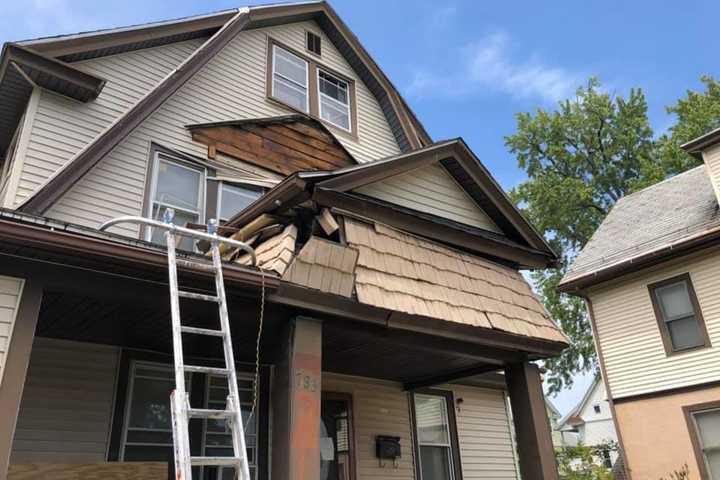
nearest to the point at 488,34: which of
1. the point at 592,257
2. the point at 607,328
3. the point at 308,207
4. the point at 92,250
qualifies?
the point at 592,257

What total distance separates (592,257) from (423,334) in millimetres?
9410

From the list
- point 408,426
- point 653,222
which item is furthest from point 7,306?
point 653,222

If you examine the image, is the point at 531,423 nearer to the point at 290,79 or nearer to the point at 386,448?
the point at 386,448

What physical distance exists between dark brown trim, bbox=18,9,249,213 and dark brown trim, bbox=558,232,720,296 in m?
9.29

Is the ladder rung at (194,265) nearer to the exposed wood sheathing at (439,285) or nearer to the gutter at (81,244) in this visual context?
the gutter at (81,244)

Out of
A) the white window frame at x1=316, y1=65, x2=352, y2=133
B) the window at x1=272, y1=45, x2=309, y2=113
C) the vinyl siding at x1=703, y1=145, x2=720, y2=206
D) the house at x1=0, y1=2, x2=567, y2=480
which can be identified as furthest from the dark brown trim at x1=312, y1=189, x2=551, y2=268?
the vinyl siding at x1=703, y1=145, x2=720, y2=206

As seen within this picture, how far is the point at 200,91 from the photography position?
26.7ft

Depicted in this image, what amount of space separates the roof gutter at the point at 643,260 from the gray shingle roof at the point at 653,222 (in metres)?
0.10

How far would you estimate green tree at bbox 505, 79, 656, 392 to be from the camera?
24.8m

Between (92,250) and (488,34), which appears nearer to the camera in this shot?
(92,250)

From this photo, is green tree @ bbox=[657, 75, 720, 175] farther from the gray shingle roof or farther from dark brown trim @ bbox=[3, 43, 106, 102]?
dark brown trim @ bbox=[3, 43, 106, 102]

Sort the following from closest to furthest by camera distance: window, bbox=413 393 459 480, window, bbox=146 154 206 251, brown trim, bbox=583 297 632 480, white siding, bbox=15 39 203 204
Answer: white siding, bbox=15 39 203 204, window, bbox=146 154 206 251, window, bbox=413 393 459 480, brown trim, bbox=583 297 632 480

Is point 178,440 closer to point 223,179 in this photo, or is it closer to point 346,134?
point 223,179

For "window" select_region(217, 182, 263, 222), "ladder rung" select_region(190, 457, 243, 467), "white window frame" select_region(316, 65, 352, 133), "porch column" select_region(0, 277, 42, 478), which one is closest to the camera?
"ladder rung" select_region(190, 457, 243, 467)
